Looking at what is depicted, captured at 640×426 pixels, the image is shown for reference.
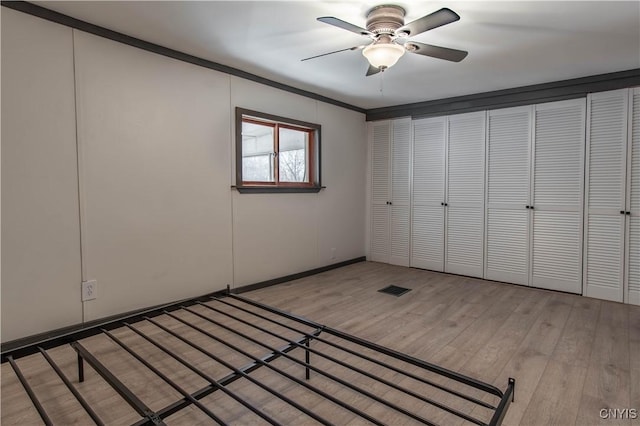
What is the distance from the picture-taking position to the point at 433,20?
6.60ft

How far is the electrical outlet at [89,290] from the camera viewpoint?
2.58 m

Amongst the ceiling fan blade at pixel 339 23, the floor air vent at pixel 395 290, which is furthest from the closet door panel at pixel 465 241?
the ceiling fan blade at pixel 339 23

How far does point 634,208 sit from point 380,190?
289 cm

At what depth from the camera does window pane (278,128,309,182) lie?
13.8ft

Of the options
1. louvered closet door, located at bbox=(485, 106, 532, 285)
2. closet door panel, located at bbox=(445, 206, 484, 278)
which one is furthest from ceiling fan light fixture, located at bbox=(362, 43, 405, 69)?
closet door panel, located at bbox=(445, 206, 484, 278)

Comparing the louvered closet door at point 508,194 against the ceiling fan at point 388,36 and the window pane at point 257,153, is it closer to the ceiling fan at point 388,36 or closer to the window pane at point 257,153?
the ceiling fan at point 388,36

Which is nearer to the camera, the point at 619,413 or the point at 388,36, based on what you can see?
the point at 619,413

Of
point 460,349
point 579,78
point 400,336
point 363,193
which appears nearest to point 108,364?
point 400,336

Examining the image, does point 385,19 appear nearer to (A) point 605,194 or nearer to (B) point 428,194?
(B) point 428,194

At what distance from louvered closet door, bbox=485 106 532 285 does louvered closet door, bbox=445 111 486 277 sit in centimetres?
10

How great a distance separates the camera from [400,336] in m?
2.67

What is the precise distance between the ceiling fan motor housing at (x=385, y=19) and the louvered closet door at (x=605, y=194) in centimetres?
268

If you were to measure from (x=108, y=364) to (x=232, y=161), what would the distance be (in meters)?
2.06

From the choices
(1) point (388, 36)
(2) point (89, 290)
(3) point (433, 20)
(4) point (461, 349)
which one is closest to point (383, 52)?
(1) point (388, 36)
